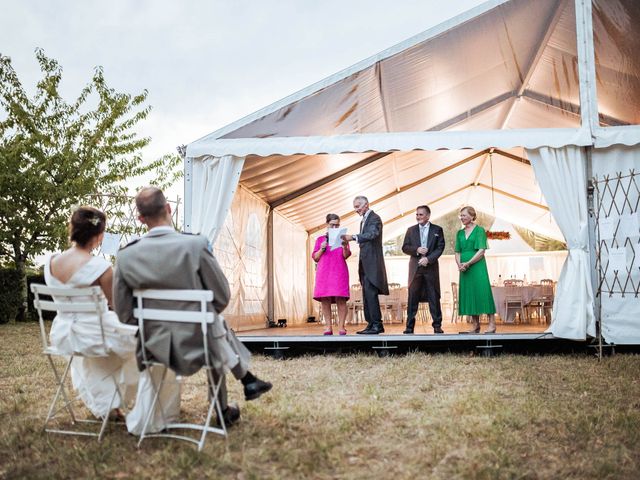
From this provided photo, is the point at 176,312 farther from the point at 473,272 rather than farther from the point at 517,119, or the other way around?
the point at 517,119

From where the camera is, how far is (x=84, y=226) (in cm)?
355

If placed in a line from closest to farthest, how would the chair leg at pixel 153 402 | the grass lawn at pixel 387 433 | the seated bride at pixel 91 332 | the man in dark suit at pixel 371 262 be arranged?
the grass lawn at pixel 387 433, the chair leg at pixel 153 402, the seated bride at pixel 91 332, the man in dark suit at pixel 371 262

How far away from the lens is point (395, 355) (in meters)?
6.65

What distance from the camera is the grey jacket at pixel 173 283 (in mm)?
3016

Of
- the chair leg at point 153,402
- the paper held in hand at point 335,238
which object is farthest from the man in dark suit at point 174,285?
the paper held in hand at point 335,238

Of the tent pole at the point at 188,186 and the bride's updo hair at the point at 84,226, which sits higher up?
the tent pole at the point at 188,186

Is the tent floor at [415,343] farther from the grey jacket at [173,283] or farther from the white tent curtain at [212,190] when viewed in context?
the grey jacket at [173,283]

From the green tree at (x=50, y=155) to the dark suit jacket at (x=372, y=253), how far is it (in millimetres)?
9121

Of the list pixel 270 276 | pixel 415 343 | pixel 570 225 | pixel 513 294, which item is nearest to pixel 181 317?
pixel 415 343

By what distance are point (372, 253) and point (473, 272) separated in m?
1.21

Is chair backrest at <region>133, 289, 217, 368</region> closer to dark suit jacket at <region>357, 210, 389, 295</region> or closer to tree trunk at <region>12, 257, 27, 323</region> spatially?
dark suit jacket at <region>357, 210, 389, 295</region>

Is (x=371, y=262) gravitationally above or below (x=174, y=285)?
above

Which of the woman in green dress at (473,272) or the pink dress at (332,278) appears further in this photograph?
the pink dress at (332,278)

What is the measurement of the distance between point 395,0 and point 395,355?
33.9 ft
